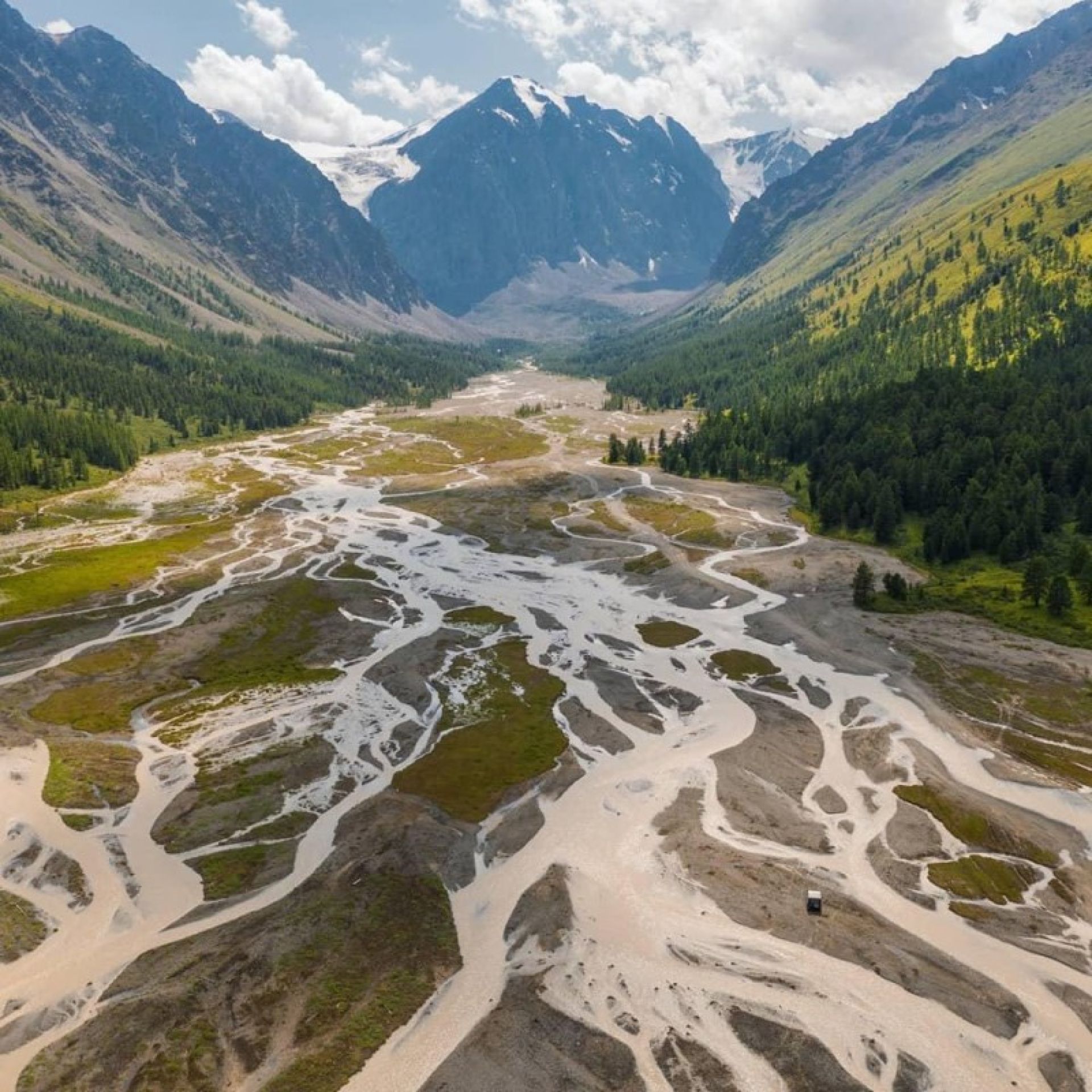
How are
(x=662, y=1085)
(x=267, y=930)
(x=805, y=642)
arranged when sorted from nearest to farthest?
(x=662, y=1085) → (x=267, y=930) → (x=805, y=642)

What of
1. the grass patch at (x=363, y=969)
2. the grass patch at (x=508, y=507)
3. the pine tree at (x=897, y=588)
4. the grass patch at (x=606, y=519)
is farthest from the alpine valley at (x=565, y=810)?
the grass patch at (x=606, y=519)

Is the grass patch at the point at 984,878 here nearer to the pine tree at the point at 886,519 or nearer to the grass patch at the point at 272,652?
the grass patch at the point at 272,652

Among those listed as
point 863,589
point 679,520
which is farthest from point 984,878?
point 679,520

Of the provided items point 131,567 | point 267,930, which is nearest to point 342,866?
point 267,930

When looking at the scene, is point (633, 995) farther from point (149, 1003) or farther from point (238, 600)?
point (238, 600)

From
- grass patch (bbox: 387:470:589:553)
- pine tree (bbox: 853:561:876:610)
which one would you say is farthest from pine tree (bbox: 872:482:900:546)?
grass patch (bbox: 387:470:589:553)

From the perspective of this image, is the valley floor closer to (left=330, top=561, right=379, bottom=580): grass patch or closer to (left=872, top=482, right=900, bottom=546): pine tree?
(left=330, top=561, right=379, bottom=580): grass patch
